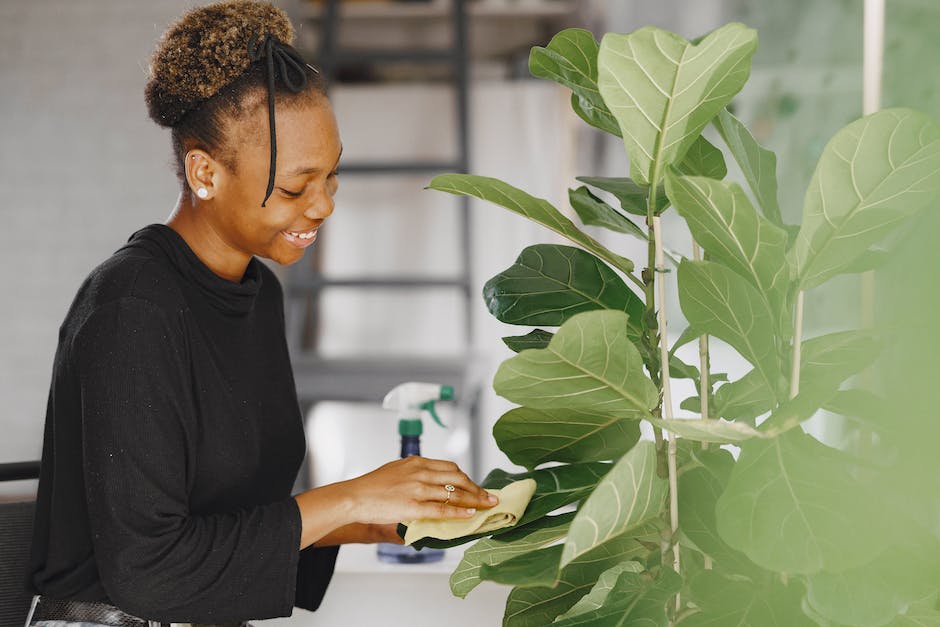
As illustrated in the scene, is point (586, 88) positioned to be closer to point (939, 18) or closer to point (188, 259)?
point (939, 18)

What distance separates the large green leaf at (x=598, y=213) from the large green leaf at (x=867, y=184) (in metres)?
0.21

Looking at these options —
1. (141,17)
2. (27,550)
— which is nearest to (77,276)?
(141,17)

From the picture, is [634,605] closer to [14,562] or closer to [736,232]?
[736,232]

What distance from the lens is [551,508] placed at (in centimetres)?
78

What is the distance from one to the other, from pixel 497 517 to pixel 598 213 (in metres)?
0.28

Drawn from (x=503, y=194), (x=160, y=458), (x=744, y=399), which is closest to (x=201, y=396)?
(x=160, y=458)

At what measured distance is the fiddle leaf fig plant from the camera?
551 mm

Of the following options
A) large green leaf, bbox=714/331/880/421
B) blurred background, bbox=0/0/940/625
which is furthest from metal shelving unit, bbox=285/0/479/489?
large green leaf, bbox=714/331/880/421

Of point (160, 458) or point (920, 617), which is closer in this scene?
point (920, 617)

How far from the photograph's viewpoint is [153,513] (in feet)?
2.75

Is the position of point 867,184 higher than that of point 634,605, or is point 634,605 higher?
point 867,184

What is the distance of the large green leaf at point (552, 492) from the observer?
785 millimetres

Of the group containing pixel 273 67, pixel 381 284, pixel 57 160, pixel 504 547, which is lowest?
pixel 504 547

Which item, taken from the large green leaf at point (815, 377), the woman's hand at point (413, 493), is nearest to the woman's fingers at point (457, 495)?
the woman's hand at point (413, 493)
